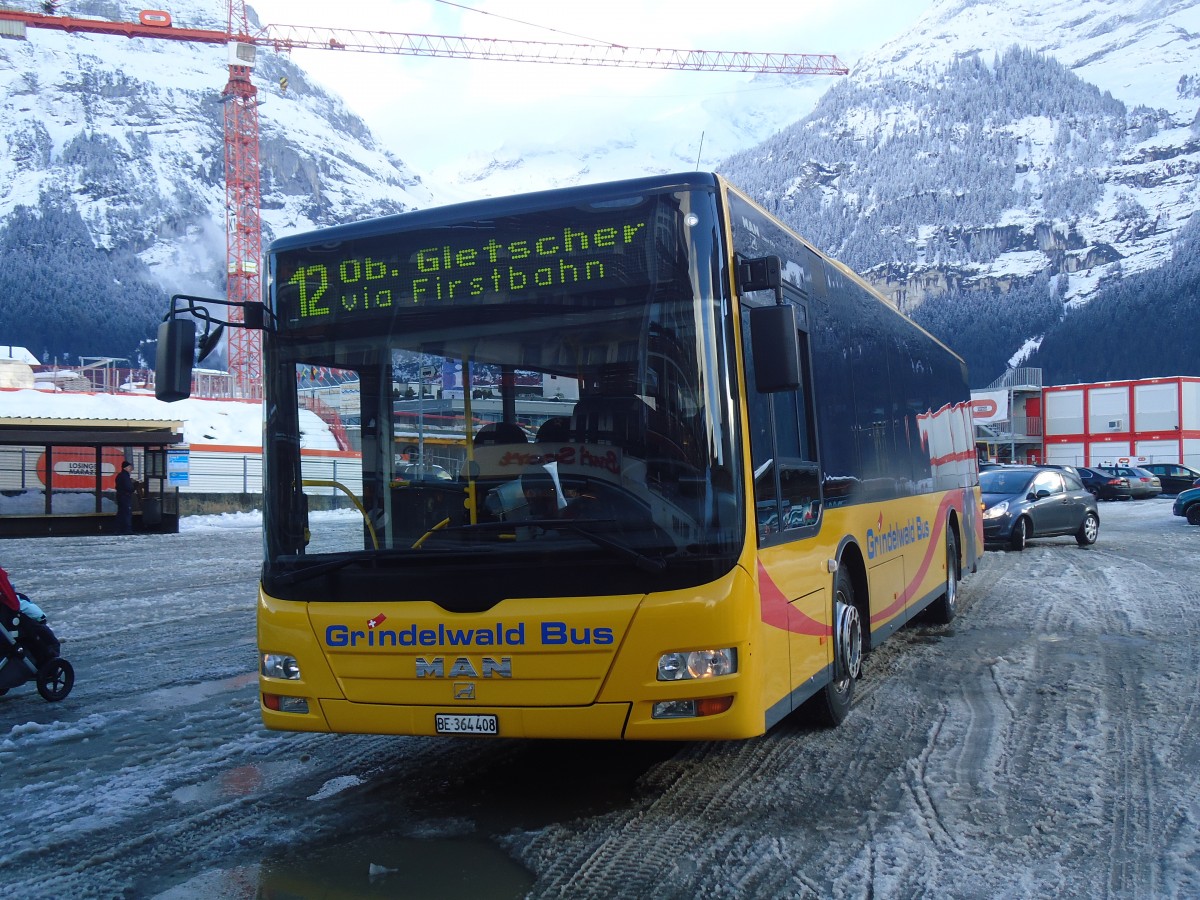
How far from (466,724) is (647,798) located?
0.94 meters

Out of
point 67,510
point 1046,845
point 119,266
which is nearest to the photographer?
point 1046,845

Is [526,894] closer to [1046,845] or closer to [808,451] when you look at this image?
[1046,845]

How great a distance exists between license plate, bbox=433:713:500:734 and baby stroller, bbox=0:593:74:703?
4025 mm

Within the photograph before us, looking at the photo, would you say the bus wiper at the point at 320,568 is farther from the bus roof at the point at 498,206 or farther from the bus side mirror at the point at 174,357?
the bus roof at the point at 498,206

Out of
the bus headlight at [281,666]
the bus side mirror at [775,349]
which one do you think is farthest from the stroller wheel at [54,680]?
the bus side mirror at [775,349]

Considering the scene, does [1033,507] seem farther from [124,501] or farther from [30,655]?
[124,501]

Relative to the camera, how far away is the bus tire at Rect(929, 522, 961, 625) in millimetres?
10305

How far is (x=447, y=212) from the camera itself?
514cm

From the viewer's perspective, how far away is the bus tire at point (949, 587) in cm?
1030

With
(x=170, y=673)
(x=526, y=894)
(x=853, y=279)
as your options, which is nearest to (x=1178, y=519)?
(x=853, y=279)

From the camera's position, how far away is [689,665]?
4.55m

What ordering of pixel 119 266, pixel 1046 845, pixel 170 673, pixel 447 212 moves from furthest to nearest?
pixel 119 266, pixel 170 673, pixel 447 212, pixel 1046 845

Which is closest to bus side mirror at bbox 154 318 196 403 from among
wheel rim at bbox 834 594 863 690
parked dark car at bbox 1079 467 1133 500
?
wheel rim at bbox 834 594 863 690

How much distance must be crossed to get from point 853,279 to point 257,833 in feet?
16.8
